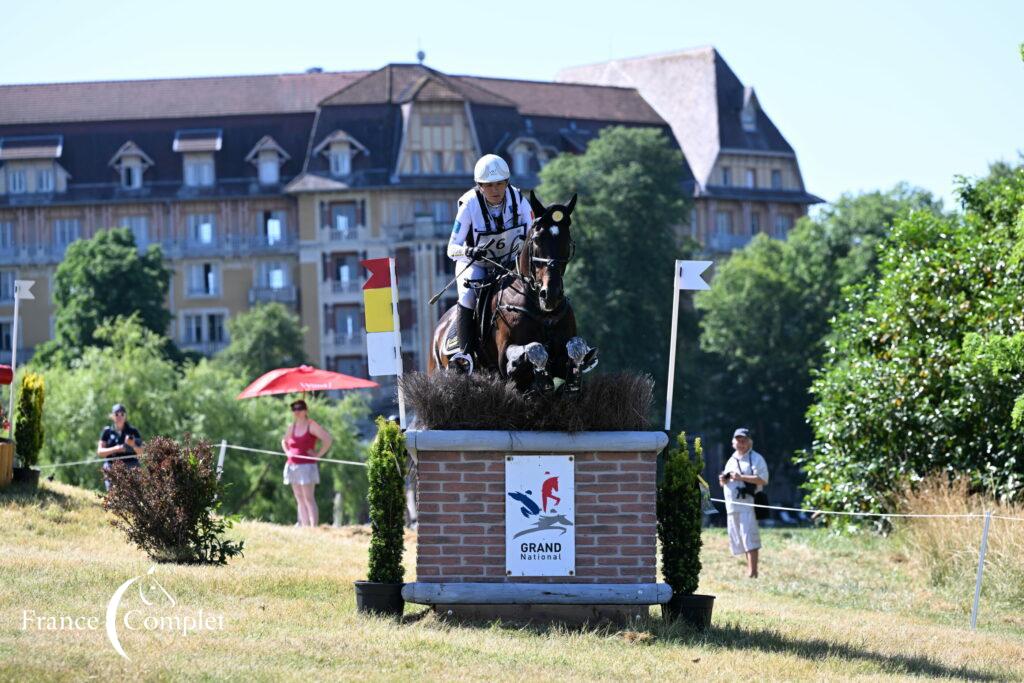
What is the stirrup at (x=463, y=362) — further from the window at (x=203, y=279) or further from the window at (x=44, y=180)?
the window at (x=44, y=180)

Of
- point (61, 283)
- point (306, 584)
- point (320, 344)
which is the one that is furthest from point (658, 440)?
point (320, 344)

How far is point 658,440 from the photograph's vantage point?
52.9 ft

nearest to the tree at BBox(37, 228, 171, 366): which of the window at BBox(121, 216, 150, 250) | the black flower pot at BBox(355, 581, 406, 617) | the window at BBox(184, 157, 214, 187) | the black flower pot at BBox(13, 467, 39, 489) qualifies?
the window at BBox(184, 157, 214, 187)

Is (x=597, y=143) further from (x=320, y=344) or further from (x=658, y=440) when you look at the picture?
(x=658, y=440)

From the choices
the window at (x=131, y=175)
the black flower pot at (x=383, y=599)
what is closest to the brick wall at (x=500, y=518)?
the black flower pot at (x=383, y=599)

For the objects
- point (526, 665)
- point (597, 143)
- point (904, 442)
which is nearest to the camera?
point (526, 665)

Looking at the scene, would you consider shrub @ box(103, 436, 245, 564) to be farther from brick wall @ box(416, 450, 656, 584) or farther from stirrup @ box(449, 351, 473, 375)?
brick wall @ box(416, 450, 656, 584)

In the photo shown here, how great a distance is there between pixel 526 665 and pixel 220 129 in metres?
86.2

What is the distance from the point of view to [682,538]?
16.6 metres

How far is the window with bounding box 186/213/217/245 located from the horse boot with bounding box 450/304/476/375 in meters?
83.0

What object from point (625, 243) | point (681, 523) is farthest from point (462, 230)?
point (625, 243)

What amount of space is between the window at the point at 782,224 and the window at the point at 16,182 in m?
41.6

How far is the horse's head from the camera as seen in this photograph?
15.6 m

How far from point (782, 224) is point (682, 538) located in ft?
294
